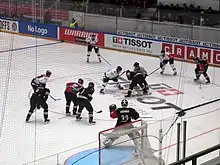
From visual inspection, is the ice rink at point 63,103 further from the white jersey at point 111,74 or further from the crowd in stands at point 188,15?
the crowd in stands at point 188,15

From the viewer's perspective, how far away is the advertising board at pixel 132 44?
12.1 metres

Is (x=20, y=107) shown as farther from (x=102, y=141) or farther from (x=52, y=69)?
(x=102, y=141)

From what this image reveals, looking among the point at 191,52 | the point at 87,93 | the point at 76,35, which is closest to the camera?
the point at 87,93

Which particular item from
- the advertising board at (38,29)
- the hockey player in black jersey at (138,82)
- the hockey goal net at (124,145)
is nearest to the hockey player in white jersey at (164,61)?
the hockey player in black jersey at (138,82)

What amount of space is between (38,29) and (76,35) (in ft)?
3.38

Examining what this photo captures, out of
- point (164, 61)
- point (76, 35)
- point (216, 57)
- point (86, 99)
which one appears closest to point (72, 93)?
point (86, 99)

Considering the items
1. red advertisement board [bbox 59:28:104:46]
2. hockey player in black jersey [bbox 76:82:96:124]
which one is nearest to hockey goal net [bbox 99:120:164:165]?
hockey player in black jersey [bbox 76:82:96:124]

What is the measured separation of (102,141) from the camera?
338 centimetres

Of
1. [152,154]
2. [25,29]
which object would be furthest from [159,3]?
[152,154]

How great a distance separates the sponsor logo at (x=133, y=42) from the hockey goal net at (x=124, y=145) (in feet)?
28.5

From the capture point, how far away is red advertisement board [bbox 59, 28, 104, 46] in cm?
1319

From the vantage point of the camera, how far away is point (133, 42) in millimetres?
12438

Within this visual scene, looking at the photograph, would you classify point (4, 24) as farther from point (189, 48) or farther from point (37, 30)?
point (189, 48)

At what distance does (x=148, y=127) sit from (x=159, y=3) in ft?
39.4
